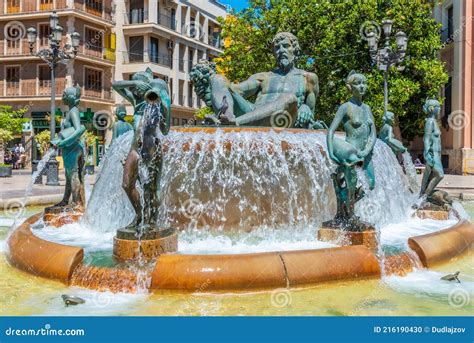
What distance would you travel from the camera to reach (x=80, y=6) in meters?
38.4

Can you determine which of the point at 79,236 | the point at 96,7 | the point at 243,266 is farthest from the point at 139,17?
the point at 243,266

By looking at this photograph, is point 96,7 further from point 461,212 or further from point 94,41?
point 461,212

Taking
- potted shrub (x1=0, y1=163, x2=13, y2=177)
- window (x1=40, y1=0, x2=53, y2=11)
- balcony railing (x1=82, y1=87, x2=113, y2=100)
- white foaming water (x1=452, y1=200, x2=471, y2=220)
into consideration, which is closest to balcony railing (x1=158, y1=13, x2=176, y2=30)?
balcony railing (x1=82, y1=87, x2=113, y2=100)

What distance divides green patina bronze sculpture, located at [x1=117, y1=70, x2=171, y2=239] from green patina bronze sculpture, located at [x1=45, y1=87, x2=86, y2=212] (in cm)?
277

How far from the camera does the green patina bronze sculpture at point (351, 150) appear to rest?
6.04 meters

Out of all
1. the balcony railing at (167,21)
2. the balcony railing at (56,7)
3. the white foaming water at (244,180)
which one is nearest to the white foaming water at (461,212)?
the white foaming water at (244,180)

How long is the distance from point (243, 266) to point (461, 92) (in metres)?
27.4

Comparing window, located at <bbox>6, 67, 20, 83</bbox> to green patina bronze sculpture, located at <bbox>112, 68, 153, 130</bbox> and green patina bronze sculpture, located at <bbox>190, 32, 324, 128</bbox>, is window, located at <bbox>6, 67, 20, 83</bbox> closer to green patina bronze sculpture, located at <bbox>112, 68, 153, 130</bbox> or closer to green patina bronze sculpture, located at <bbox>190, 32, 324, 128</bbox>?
green patina bronze sculpture, located at <bbox>190, 32, 324, 128</bbox>

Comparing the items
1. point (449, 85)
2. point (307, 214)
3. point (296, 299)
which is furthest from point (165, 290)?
point (449, 85)

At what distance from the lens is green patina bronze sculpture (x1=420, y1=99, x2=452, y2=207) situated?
8.68 metres

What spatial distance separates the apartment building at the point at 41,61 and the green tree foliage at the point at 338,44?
1685 centimetres

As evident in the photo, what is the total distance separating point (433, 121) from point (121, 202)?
512 cm

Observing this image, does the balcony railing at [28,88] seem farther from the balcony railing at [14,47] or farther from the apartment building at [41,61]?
the balcony railing at [14,47]

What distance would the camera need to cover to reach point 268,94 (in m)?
8.73
